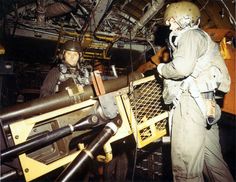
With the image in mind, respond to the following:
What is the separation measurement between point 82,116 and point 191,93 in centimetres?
133

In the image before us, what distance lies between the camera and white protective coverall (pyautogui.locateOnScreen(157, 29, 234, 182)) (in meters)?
2.77

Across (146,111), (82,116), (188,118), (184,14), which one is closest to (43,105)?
(82,116)

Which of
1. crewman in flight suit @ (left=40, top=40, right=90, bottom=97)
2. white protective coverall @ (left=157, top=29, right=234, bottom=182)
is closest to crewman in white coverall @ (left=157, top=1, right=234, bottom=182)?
white protective coverall @ (left=157, top=29, right=234, bottom=182)

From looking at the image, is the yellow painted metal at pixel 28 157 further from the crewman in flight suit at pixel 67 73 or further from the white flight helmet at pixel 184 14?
the white flight helmet at pixel 184 14

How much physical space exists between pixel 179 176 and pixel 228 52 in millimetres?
2446

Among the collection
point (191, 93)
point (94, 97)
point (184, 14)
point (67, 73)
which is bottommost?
point (191, 93)

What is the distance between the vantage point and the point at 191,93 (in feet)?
9.48

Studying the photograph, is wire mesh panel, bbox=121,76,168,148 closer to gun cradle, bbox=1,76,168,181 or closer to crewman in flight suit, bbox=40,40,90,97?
gun cradle, bbox=1,76,168,181

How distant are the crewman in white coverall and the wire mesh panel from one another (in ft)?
1.05

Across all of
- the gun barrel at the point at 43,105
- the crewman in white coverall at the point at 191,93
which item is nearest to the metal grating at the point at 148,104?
the crewman in white coverall at the point at 191,93

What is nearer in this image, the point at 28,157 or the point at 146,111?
the point at 28,157

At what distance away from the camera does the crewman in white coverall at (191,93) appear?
9.15 feet

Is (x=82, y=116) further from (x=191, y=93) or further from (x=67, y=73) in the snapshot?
(x=67, y=73)

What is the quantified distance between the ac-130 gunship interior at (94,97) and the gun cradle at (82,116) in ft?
0.04
